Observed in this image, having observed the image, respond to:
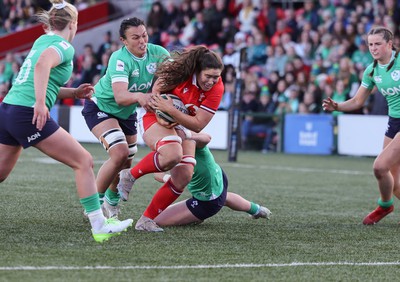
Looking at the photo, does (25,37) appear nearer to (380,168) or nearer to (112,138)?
(112,138)

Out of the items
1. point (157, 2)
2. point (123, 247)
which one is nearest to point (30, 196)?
point (123, 247)

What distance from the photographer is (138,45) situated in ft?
26.2

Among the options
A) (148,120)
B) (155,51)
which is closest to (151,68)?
(155,51)

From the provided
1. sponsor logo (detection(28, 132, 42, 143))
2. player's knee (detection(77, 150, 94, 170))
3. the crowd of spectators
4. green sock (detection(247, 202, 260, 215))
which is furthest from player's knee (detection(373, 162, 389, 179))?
the crowd of spectators

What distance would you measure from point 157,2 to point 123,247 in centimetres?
1912

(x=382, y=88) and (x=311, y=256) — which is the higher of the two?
(x=382, y=88)

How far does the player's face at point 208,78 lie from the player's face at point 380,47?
190cm

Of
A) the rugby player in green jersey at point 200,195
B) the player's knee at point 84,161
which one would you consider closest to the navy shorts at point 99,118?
the rugby player in green jersey at point 200,195

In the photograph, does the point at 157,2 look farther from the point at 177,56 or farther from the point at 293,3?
the point at 177,56

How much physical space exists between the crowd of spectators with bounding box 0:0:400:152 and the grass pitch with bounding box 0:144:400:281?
741 centimetres

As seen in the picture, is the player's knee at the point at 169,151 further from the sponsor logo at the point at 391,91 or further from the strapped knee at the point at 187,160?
the sponsor logo at the point at 391,91

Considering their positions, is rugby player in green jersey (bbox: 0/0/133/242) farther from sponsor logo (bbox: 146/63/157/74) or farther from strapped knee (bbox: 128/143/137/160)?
strapped knee (bbox: 128/143/137/160)

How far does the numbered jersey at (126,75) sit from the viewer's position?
7.91 m

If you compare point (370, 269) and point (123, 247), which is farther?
point (123, 247)
